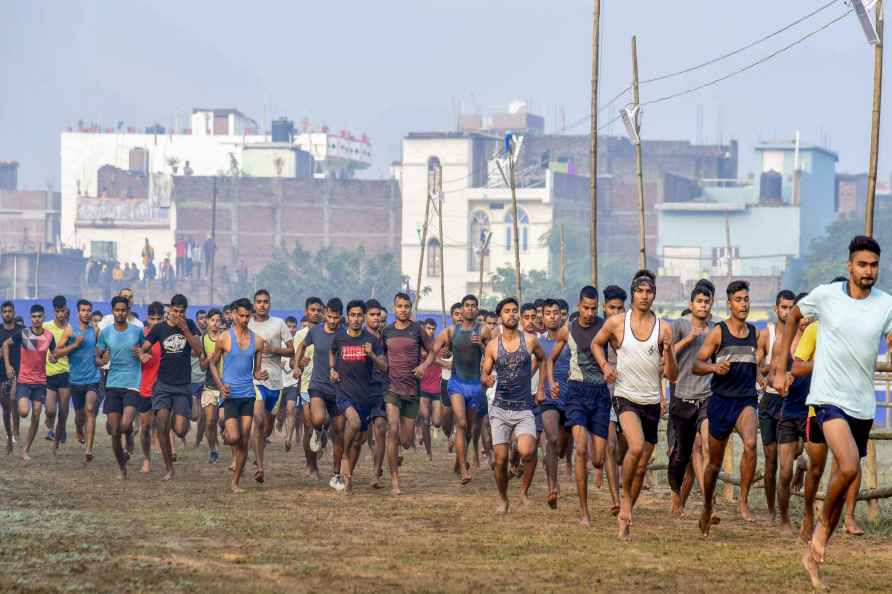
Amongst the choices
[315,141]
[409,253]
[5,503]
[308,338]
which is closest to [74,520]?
[5,503]

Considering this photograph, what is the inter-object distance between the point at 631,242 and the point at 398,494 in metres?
88.3

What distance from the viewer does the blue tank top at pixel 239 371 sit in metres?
16.2

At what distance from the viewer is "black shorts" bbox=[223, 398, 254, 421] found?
16.2 meters

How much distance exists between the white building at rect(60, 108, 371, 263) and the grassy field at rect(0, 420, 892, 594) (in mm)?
87977

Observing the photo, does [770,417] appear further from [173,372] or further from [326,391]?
[173,372]

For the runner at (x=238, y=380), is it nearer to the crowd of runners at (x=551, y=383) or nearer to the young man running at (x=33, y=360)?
the crowd of runners at (x=551, y=383)

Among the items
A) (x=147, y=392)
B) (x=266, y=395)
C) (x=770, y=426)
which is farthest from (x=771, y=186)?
(x=770, y=426)

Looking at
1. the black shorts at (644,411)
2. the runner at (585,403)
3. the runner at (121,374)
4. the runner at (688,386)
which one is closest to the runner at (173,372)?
the runner at (121,374)

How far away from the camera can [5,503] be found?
48.7 ft

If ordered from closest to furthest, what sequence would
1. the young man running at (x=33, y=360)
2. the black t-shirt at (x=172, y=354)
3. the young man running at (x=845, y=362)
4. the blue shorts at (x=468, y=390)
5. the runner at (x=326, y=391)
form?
the young man running at (x=845, y=362) < the runner at (x=326, y=391) < the black t-shirt at (x=172, y=354) < the blue shorts at (x=468, y=390) < the young man running at (x=33, y=360)

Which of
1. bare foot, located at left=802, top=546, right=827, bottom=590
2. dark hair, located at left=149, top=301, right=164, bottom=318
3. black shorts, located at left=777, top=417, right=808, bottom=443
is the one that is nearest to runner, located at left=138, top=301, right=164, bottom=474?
dark hair, located at left=149, top=301, right=164, bottom=318

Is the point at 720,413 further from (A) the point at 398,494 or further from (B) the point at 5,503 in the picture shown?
(B) the point at 5,503

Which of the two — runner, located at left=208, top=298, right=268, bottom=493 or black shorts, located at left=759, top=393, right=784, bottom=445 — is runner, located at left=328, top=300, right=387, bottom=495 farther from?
black shorts, located at left=759, top=393, right=784, bottom=445

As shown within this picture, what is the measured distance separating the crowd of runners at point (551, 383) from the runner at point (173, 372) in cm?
2
